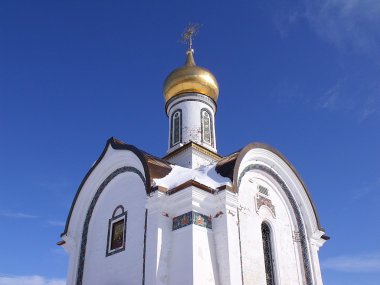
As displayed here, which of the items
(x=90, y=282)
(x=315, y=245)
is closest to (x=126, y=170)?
(x=90, y=282)

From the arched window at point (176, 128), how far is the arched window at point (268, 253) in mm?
3877

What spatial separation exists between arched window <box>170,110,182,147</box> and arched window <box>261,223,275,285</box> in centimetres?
388

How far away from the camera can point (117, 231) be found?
368 inches

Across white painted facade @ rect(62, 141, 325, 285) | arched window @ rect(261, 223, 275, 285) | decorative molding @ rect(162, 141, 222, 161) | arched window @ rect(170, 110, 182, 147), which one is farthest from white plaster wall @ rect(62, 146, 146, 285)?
arched window @ rect(261, 223, 275, 285)

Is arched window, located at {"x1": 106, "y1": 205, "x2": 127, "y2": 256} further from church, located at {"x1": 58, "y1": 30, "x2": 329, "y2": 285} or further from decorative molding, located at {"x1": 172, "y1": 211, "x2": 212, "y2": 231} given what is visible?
decorative molding, located at {"x1": 172, "y1": 211, "x2": 212, "y2": 231}

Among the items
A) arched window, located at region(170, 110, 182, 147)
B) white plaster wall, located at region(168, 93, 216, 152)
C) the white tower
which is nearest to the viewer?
white plaster wall, located at region(168, 93, 216, 152)

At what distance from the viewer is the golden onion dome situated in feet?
41.9

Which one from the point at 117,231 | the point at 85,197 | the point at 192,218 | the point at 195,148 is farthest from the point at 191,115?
the point at 192,218

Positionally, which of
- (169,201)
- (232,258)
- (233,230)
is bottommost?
(232,258)

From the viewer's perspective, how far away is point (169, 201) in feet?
27.1

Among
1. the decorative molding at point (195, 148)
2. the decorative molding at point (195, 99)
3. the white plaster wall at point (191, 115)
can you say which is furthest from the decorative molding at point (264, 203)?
the decorative molding at point (195, 99)

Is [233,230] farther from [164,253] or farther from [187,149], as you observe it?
[187,149]

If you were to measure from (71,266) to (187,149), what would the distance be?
4.06 metres

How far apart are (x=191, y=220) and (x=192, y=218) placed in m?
0.04
